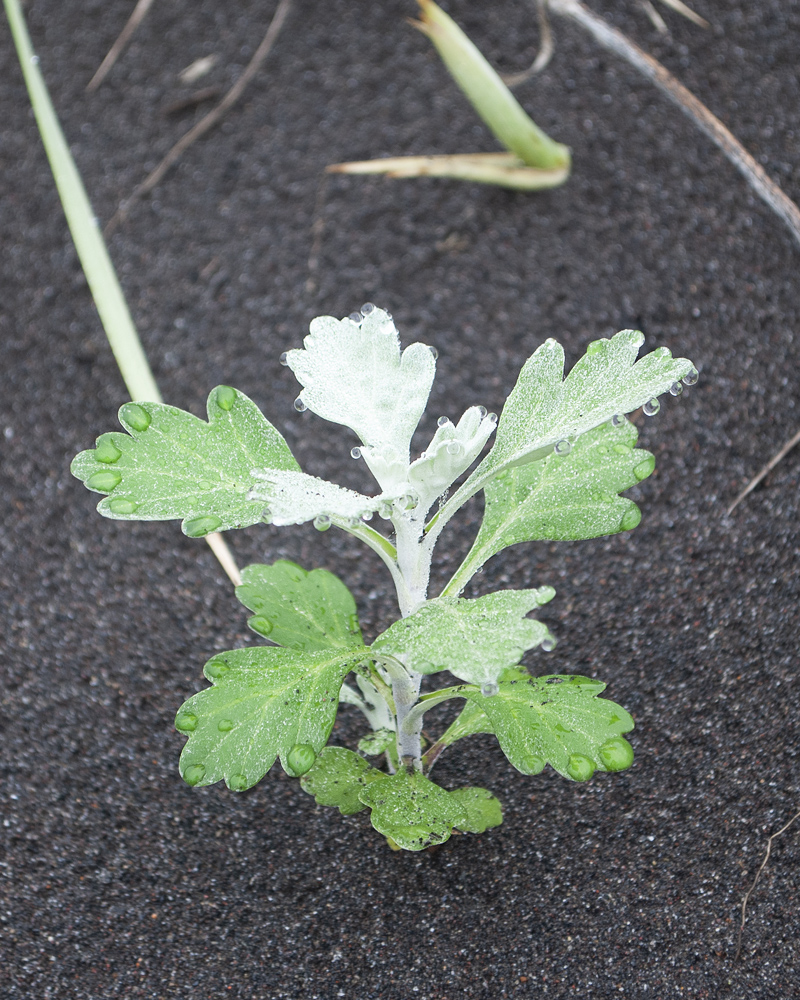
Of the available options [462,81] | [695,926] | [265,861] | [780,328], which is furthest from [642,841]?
[462,81]

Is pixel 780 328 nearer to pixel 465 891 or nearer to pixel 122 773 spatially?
pixel 465 891

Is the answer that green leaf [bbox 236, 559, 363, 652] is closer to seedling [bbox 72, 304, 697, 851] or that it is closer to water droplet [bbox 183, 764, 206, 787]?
seedling [bbox 72, 304, 697, 851]

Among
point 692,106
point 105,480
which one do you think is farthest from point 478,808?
point 692,106

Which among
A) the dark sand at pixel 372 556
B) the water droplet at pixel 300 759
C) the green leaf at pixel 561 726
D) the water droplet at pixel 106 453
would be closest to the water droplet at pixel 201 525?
the water droplet at pixel 106 453

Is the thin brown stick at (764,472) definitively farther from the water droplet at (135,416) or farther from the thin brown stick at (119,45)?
the thin brown stick at (119,45)

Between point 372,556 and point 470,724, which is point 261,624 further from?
point 372,556
